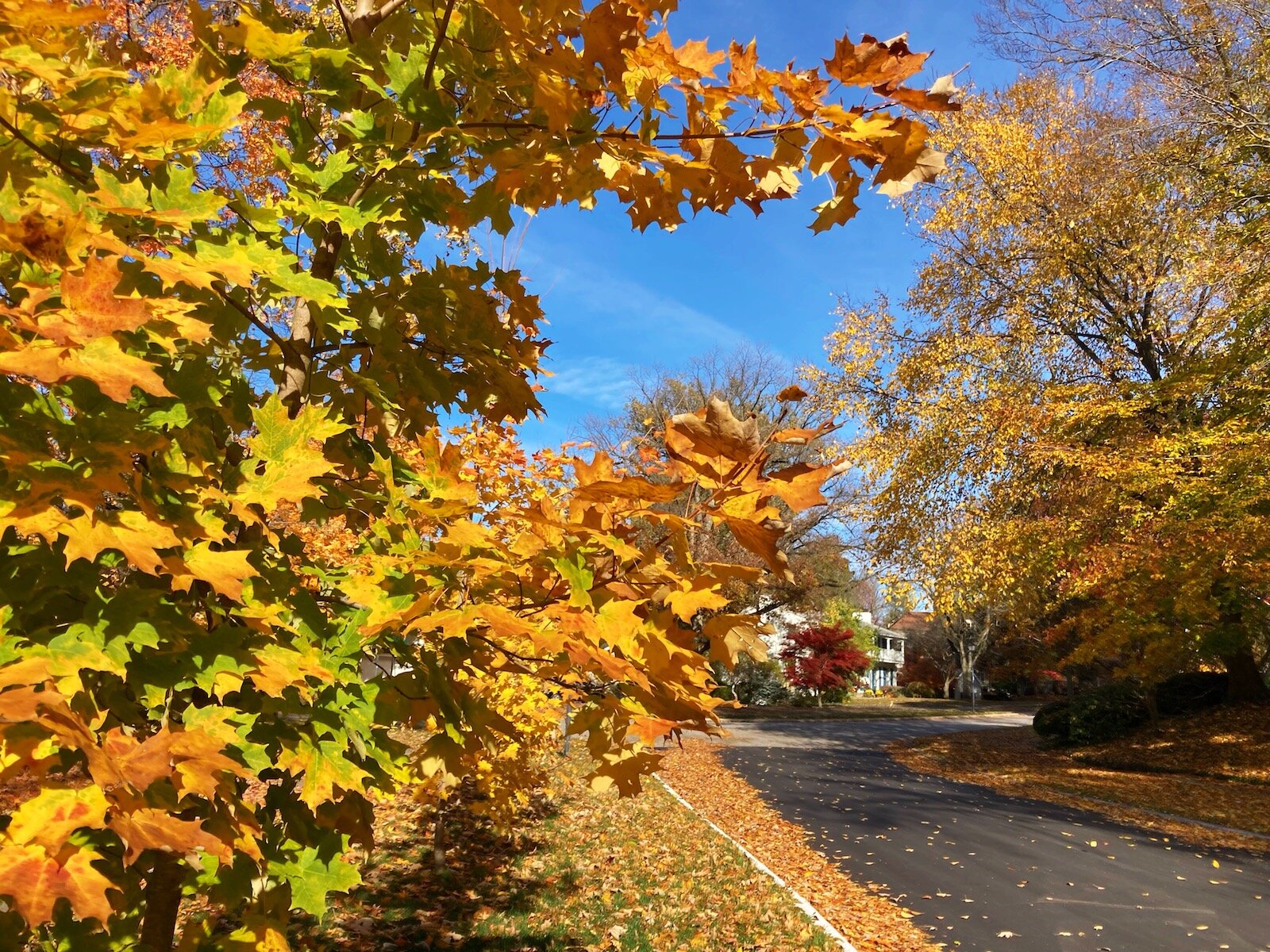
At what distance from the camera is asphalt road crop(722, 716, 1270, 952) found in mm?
6000

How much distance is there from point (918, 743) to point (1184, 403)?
1097 centimetres

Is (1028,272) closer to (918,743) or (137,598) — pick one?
(918,743)

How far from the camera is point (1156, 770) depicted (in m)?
14.7

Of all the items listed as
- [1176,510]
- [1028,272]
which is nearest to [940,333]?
[1028,272]

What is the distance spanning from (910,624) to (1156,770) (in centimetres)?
5646

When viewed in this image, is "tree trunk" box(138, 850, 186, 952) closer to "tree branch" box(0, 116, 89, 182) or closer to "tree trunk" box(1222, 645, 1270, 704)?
"tree branch" box(0, 116, 89, 182)

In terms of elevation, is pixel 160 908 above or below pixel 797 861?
above


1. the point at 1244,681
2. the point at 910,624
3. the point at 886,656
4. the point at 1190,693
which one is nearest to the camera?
the point at 1244,681

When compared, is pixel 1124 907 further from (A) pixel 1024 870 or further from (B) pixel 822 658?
(B) pixel 822 658

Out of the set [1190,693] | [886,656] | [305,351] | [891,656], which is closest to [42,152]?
[305,351]

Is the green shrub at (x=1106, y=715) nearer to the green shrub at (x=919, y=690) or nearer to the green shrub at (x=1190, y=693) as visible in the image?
the green shrub at (x=1190, y=693)

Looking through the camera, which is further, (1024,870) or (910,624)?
(910,624)

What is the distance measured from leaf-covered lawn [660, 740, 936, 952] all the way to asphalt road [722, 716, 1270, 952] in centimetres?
24

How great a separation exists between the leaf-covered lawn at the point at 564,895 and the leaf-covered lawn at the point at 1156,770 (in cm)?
695
